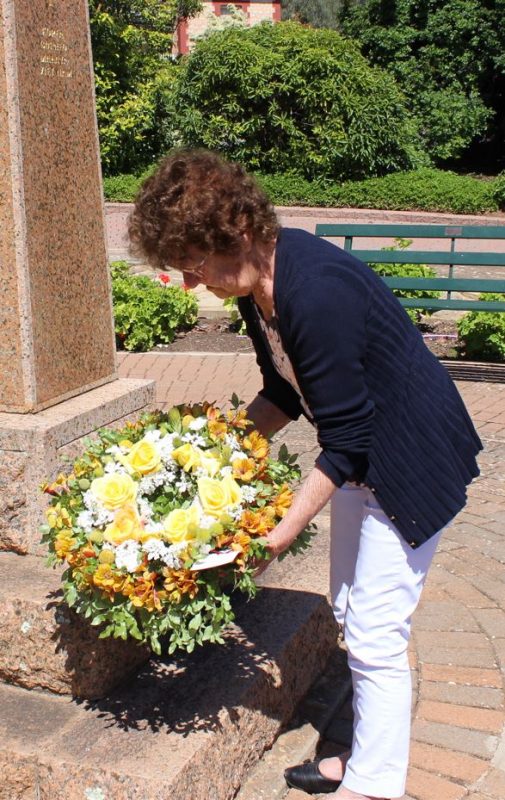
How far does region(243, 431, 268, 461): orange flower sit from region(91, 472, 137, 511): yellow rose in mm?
327

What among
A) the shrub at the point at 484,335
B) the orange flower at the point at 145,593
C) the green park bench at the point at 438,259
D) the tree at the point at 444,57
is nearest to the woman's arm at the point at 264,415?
the orange flower at the point at 145,593

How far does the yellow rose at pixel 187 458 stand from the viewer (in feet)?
7.79

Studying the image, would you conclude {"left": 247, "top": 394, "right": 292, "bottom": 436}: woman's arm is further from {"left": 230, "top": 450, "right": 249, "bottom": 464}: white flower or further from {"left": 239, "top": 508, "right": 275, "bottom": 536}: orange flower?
{"left": 239, "top": 508, "right": 275, "bottom": 536}: orange flower

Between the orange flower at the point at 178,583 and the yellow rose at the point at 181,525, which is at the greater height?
the yellow rose at the point at 181,525

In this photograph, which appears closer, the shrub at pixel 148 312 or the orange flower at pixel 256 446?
the orange flower at pixel 256 446

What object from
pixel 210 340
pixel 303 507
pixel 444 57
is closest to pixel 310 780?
pixel 303 507

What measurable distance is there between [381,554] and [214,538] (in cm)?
42

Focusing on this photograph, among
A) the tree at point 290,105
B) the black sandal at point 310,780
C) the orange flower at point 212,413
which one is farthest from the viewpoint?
the tree at point 290,105

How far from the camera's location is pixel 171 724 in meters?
2.58

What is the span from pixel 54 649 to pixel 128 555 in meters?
0.71

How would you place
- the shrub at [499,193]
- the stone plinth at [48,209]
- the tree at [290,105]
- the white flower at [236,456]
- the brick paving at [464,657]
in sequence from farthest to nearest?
the tree at [290,105] < the shrub at [499,193] < the stone plinth at [48,209] < the brick paving at [464,657] < the white flower at [236,456]

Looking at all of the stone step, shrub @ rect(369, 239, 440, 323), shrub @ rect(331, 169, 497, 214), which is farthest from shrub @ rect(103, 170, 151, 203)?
the stone step

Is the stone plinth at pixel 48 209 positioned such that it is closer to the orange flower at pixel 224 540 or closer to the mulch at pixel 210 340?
the orange flower at pixel 224 540

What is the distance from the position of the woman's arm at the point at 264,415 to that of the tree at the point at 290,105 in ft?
50.1
